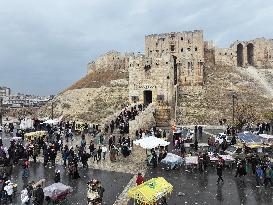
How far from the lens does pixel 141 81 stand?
160ft

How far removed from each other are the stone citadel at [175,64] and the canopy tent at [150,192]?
102 feet

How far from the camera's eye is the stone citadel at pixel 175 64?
4769 cm

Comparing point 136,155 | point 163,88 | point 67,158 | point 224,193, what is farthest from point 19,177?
point 163,88

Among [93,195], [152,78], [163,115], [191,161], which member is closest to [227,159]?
[191,161]

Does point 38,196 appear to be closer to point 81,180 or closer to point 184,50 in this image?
point 81,180

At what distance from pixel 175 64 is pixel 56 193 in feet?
142

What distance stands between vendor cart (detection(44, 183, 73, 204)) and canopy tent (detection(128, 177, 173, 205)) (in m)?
3.43

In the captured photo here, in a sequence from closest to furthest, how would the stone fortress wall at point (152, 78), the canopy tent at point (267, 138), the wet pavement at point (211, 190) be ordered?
1. the wet pavement at point (211, 190)
2. the canopy tent at point (267, 138)
3. the stone fortress wall at point (152, 78)

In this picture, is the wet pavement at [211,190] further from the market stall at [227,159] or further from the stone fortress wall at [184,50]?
the stone fortress wall at [184,50]

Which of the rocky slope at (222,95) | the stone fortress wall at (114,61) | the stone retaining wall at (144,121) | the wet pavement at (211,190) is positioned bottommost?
the wet pavement at (211,190)

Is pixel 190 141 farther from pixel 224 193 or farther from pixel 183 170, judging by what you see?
pixel 224 193

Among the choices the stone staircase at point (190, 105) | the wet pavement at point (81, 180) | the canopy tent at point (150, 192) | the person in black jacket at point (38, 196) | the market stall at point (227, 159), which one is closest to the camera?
the canopy tent at point (150, 192)

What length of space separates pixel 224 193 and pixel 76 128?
72.0ft

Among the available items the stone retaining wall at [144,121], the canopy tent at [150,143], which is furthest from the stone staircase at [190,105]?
the canopy tent at [150,143]
